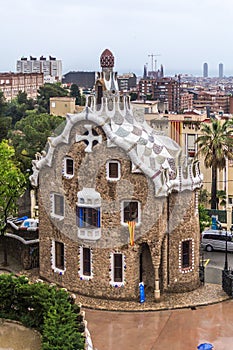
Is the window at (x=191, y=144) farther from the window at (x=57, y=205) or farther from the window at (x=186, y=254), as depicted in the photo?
the window at (x=57, y=205)

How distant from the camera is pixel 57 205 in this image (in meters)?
29.5

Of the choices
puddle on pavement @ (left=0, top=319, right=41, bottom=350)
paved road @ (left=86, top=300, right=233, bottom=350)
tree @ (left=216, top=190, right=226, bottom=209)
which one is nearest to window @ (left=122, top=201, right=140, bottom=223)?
paved road @ (left=86, top=300, right=233, bottom=350)

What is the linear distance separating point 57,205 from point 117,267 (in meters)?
4.50

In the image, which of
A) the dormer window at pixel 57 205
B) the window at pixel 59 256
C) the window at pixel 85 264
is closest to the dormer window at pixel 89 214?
the window at pixel 85 264

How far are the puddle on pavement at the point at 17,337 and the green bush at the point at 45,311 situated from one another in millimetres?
266

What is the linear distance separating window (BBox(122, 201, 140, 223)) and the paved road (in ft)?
14.6

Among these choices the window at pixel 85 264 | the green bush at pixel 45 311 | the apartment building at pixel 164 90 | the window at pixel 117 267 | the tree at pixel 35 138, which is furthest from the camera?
the apartment building at pixel 164 90

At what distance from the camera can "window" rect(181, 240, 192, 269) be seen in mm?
29062

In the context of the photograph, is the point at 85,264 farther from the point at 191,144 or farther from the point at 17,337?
the point at 191,144

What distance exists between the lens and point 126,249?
27641 mm

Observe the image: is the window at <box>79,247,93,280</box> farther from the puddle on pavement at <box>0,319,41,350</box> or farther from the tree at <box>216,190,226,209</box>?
the tree at <box>216,190,226,209</box>

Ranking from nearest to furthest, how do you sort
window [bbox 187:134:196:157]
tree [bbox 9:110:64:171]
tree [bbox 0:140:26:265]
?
tree [bbox 0:140:26:265] < window [bbox 187:134:196:157] < tree [bbox 9:110:64:171]

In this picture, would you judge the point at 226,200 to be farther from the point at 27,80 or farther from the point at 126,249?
the point at 27,80

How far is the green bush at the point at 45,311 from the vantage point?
1808 centimetres
